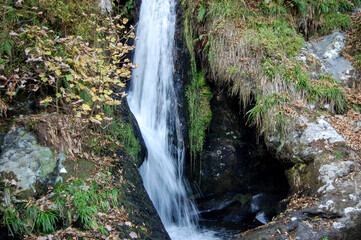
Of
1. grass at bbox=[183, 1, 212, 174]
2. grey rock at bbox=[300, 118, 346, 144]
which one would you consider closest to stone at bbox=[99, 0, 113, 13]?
grass at bbox=[183, 1, 212, 174]

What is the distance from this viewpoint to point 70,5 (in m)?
5.13

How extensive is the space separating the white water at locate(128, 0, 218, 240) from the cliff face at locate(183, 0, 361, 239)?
0.66 metres

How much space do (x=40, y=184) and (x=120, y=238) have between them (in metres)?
1.15

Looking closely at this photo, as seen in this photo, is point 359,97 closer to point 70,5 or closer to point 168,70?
point 168,70

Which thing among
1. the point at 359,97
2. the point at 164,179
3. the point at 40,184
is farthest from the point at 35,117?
the point at 359,97

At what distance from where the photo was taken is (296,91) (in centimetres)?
595

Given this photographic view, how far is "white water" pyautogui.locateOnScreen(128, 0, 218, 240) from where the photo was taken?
6.17 m

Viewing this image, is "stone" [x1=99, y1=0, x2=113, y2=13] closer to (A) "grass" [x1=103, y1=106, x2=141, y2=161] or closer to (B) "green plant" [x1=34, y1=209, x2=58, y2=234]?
(A) "grass" [x1=103, y1=106, x2=141, y2=161]

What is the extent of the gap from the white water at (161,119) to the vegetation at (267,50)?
760 millimetres

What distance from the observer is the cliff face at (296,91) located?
14.0ft

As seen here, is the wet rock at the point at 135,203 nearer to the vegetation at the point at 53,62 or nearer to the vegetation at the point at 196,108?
the vegetation at the point at 53,62

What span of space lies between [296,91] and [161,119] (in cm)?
301

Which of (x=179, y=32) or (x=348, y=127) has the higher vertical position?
(x=179, y=32)

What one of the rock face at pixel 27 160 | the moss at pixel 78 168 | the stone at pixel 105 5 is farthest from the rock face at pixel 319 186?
the stone at pixel 105 5
